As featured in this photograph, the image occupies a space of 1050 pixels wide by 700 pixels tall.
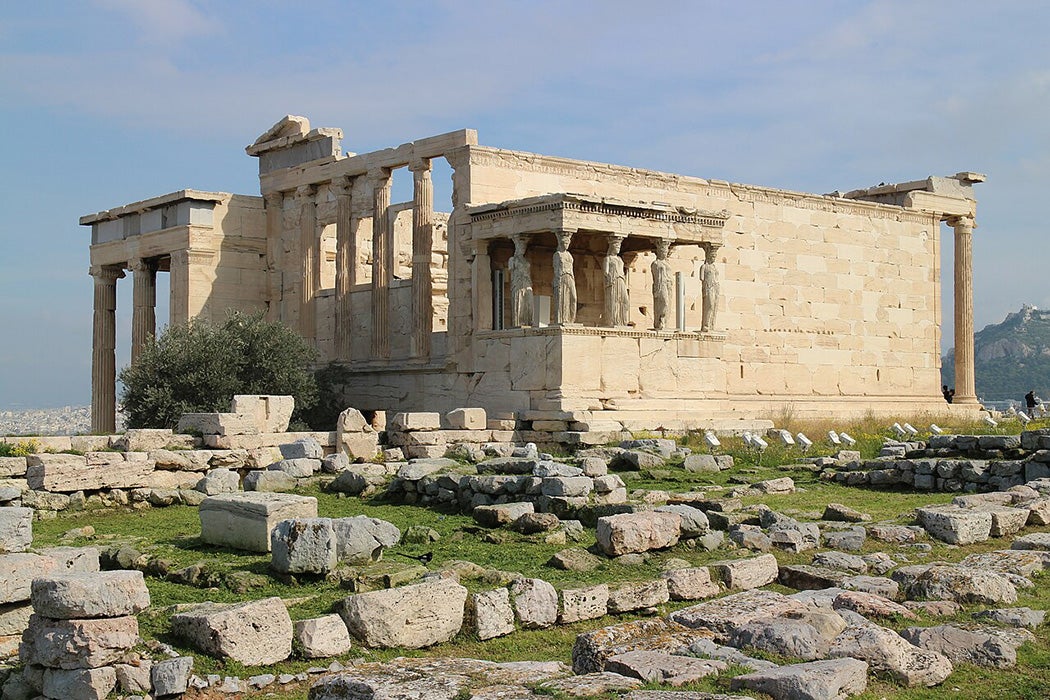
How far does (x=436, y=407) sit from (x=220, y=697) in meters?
16.0

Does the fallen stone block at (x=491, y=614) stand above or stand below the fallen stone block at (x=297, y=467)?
below

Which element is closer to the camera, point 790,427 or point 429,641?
point 429,641

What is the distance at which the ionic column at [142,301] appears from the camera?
26.7 metres

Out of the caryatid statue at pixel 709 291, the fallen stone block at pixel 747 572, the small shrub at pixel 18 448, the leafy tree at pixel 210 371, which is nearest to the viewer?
the fallen stone block at pixel 747 572

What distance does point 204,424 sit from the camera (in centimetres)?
1603

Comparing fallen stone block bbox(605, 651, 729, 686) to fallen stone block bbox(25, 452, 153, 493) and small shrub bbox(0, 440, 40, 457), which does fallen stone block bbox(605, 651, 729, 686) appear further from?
small shrub bbox(0, 440, 40, 457)

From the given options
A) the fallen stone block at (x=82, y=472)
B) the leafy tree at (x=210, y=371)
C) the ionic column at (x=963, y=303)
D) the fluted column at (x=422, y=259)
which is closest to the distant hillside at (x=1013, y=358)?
the ionic column at (x=963, y=303)

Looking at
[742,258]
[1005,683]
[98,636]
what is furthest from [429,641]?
[742,258]

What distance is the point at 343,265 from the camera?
25047 millimetres

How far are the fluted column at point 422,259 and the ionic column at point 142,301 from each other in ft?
22.0

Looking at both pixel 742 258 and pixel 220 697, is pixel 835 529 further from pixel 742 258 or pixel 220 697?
pixel 742 258

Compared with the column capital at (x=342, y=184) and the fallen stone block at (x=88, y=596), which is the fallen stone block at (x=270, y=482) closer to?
the fallen stone block at (x=88, y=596)

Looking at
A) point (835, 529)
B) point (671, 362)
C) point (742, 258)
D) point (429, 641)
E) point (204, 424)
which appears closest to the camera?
point (429, 641)

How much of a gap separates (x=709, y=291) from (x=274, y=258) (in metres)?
9.52
